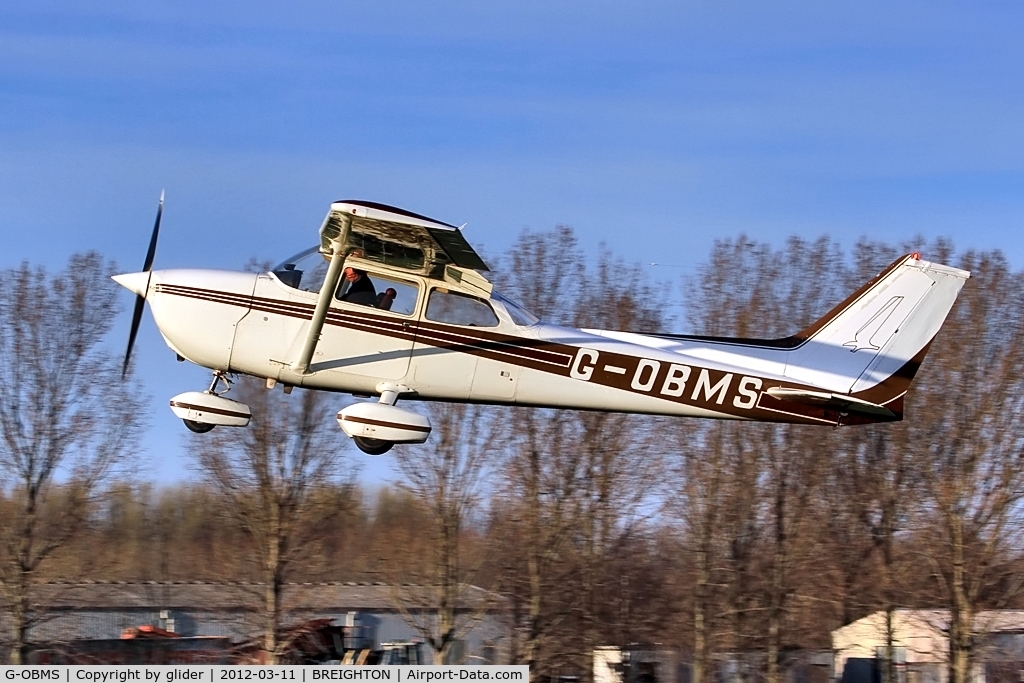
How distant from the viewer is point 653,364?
12.6 meters

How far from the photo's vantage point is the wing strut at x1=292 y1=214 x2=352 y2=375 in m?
11.6

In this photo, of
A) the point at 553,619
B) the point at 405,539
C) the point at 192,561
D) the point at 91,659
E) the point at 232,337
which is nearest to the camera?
the point at 232,337

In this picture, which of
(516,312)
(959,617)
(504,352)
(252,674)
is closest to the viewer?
(504,352)

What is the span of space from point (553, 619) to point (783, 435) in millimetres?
6981

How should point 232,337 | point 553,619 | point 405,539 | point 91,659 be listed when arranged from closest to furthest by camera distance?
1. point 232,337
2. point 91,659
3. point 553,619
4. point 405,539

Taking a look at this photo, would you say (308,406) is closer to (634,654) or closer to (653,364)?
(634,654)

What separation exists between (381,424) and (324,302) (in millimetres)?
1334

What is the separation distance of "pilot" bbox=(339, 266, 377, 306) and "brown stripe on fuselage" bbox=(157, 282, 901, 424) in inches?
4.2

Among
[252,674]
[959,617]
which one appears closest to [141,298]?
[252,674]

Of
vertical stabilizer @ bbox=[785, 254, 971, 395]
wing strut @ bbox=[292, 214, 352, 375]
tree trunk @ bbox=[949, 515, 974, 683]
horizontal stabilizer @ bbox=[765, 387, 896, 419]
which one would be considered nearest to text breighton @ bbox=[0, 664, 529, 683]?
wing strut @ bbox=[292, 214, 352, 375]

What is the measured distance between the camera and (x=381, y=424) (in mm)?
11695

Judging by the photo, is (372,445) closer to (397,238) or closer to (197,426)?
(197,426)

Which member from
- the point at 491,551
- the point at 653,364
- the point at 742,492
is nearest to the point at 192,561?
the point at 491,551

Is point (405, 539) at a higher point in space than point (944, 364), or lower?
lower
